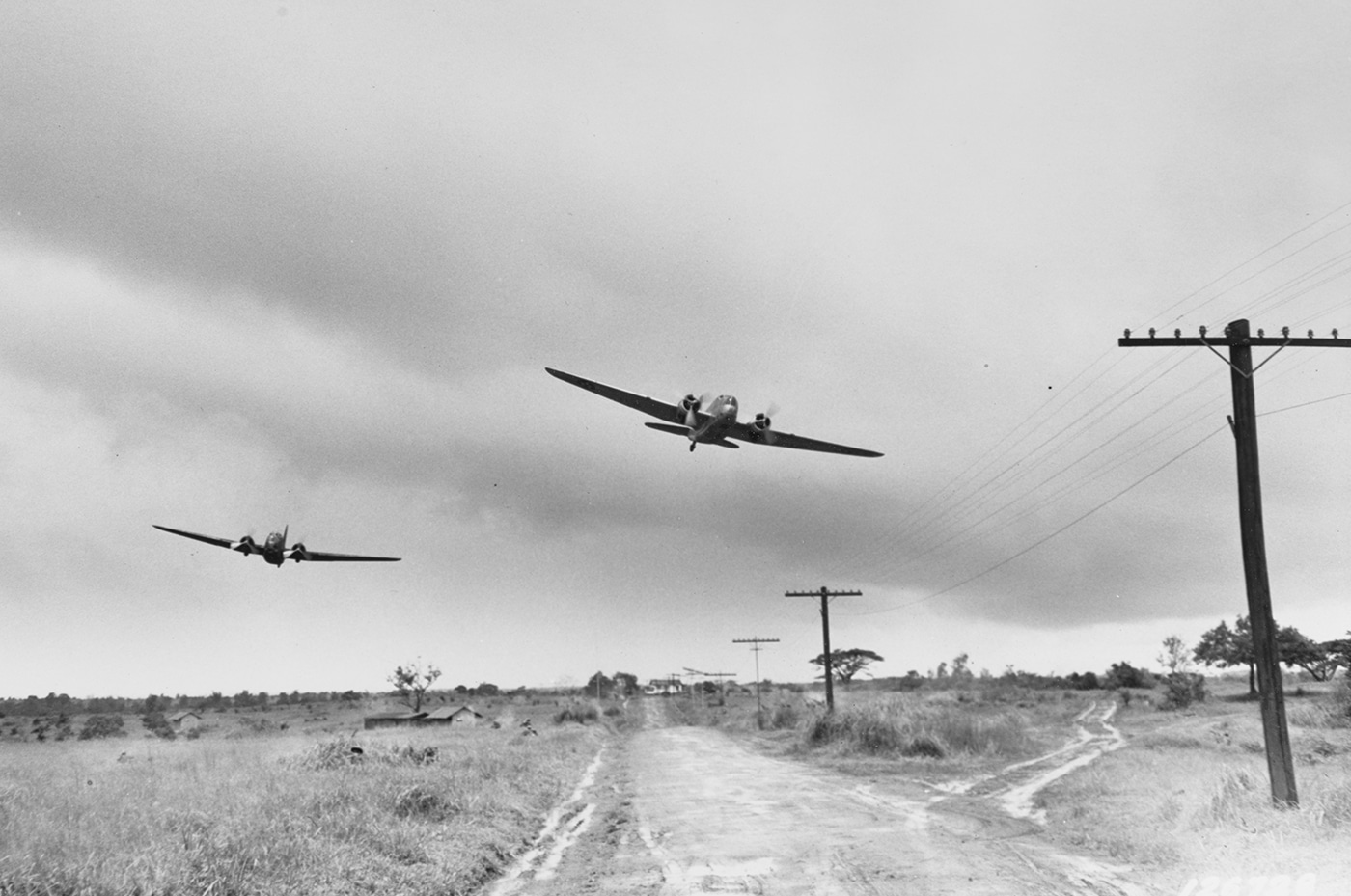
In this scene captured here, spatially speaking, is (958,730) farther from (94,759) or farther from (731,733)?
(94,759)

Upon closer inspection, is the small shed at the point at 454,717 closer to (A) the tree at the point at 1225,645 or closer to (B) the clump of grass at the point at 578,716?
(B) the clump of grass at the point at 578,716

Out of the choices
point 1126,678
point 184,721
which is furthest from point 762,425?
point 1126,678

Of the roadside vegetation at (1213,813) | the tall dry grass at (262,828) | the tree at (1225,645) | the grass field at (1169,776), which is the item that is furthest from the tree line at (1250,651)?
the tall dry grass at (262,828)

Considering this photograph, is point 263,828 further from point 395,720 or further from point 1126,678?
point 1126,678

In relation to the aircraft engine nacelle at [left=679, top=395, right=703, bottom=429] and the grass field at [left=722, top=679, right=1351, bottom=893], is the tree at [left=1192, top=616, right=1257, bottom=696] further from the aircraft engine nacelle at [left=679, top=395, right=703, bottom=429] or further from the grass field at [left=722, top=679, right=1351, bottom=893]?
the aircraft engine nacelle at [left=679, top=395, right=703, bottom=429]

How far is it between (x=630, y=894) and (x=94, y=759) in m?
33.4

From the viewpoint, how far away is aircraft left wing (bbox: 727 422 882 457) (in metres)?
17.5

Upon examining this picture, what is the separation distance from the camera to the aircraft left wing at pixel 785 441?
57.6 feet

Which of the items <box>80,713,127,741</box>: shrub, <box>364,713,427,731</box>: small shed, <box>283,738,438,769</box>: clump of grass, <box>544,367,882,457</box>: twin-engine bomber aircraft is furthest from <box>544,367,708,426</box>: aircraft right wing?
<box>364,713,427,731</box>: small shed

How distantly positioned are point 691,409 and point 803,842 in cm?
911

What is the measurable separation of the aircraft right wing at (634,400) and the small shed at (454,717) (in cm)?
7326

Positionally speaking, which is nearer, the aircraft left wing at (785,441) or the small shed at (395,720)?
the aircraft left wing at (785,441)

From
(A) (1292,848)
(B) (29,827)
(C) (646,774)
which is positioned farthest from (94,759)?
(A) (1292,848)

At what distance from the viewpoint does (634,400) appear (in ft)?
57.4
